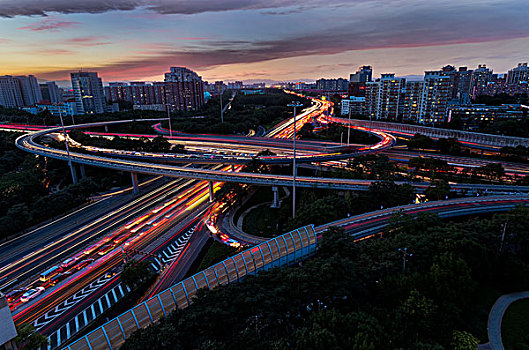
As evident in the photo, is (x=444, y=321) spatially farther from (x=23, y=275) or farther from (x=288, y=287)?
(x=23, y=275)

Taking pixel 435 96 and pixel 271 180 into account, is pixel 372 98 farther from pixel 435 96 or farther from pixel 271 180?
pixel 271 180

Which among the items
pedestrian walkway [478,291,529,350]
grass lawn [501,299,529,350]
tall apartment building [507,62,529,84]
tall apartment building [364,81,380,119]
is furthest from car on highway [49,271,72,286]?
tall apartment building [507,62,529,84]

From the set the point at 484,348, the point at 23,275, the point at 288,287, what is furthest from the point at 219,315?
the point at 23,275

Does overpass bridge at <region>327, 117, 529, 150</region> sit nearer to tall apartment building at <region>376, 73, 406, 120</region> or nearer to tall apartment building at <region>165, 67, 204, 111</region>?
tall apartment building at <region>376, 73, 406, 120</region>

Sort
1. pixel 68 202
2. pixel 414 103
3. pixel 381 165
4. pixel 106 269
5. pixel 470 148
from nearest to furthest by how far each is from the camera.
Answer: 1. pixel 106 269
2. pixel 68 202
3. pixel 381 165
4. pixel 470 148
5. pixel 414 103

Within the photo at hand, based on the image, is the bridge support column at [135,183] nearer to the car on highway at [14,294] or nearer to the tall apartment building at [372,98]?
the car on highway at [14,294]

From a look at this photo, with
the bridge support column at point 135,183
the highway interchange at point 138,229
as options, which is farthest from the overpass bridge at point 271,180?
the highway interchange at point 138,229
